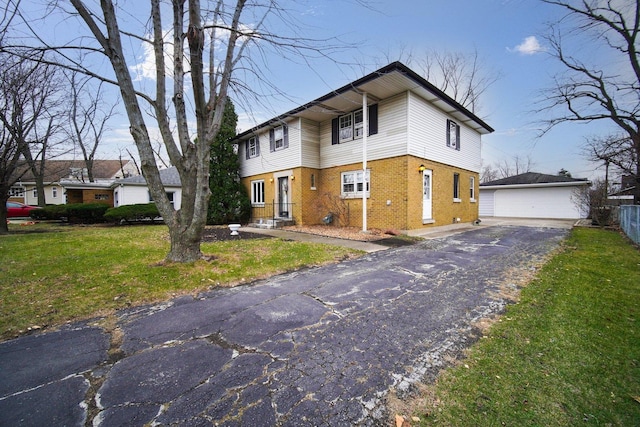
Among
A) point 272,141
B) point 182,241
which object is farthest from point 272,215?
point 182,241

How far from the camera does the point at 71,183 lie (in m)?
20.5

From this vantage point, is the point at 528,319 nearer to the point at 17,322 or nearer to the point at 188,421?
the point at 188,421

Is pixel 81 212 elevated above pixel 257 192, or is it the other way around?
pixel 257 192

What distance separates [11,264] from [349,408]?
25.6ft

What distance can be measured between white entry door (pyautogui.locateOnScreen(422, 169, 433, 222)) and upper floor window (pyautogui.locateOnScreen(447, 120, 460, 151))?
2604 millimetres

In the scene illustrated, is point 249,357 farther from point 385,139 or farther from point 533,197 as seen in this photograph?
point 533,197

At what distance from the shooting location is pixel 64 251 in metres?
6.82

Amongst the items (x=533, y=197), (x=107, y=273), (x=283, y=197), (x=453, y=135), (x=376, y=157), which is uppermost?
(x=453, y=135)

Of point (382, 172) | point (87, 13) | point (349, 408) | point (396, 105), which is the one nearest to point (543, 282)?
point (349, 408)

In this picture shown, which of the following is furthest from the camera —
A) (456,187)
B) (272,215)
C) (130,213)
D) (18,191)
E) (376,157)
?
(18,191)

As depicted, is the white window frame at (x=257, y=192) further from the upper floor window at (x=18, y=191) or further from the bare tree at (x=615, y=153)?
the upper floor window at (x=18, y=191)

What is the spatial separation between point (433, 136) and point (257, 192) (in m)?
10.6

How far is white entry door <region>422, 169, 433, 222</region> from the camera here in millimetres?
11469

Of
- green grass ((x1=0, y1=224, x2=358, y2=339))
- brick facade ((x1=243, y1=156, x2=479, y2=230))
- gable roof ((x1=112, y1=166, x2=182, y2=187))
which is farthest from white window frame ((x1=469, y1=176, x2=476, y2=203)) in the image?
gable roof ((x1=112, y1=166, x2=182, y2=187))
